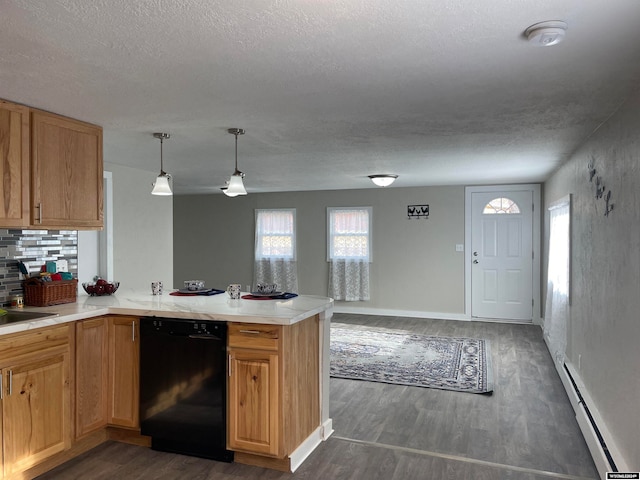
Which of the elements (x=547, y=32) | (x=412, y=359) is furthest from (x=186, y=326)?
(x=412, y=359)

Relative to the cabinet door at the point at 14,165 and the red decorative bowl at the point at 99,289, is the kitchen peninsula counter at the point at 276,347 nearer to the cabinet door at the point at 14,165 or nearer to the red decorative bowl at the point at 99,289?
the red decorative bowl at the point at 99,289

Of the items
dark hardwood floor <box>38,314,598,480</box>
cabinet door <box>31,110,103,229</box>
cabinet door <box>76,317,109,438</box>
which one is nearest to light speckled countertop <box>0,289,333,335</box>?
cabinet door <box>76,317,109,438</box>

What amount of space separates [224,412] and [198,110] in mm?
1835

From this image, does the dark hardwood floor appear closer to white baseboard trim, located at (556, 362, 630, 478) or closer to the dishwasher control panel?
white baseboard trim, located at (556, 362, 630, 478)

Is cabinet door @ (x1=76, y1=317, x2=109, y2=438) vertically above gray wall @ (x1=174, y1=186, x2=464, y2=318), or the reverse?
gray wall @ (x1=174, y1=186, x2=464, y2=318)

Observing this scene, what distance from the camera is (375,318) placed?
305 inches

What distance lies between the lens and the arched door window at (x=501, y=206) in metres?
7.30

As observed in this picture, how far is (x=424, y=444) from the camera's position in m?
3.18

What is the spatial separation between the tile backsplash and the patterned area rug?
265 cm

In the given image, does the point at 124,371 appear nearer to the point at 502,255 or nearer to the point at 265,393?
the point at 265,393

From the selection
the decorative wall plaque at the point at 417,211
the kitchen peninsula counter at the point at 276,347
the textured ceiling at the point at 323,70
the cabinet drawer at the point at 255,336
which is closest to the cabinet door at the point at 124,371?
the kitchen peninsula counter at the point at 276,347

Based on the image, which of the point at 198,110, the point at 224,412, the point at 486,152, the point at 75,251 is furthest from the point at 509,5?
the point at 75,251

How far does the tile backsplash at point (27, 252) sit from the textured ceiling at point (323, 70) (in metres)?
0.90

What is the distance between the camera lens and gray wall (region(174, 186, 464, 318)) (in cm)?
768
